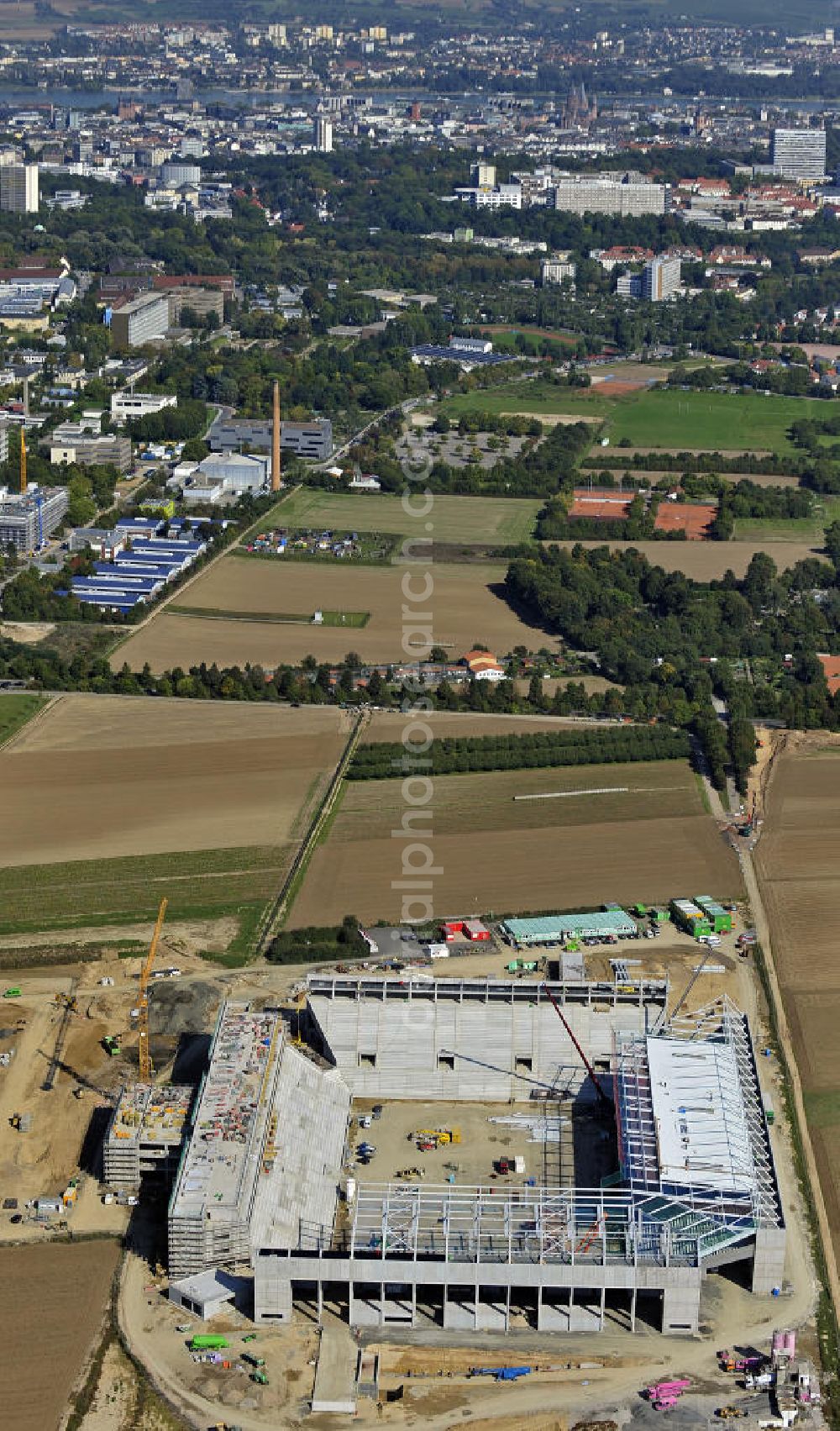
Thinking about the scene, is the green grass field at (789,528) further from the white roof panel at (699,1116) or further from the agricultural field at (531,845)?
the white roof panel at (699,1116)

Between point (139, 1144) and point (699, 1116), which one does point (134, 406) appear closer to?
point (139, 1144)

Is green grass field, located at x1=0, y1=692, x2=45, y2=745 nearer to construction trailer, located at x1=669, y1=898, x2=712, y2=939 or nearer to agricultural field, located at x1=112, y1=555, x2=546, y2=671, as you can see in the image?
agricultural field, located at x1=112, y1=555, x2=546, y2=671

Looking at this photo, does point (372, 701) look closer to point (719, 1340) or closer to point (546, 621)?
point (546, 621)

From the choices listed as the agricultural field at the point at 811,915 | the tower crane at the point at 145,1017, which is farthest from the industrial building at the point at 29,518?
the tower crane at the point at 145,1017

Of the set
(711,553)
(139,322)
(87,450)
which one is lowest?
(711,553)

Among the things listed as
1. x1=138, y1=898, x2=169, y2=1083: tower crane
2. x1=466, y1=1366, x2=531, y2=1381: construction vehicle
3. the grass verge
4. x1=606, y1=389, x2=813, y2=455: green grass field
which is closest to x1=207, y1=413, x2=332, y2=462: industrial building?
x1=606, y1=389, x2=813, y2=455: green grass field

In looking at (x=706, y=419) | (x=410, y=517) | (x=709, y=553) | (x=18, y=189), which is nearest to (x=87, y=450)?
(x=410, y=517)

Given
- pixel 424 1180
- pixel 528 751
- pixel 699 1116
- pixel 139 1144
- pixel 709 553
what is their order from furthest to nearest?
pixel 709 553, pixel 528 751, pixel 424 1180, pixel 699 1116, pixel 139 1144
